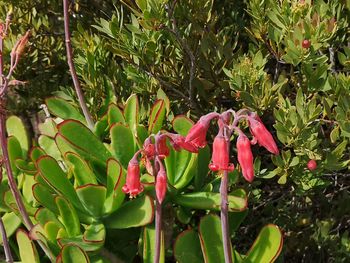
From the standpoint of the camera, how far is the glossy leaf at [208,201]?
2318 millimetres

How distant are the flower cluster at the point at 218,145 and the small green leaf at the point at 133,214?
1.16 feet

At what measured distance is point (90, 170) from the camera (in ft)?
8.13

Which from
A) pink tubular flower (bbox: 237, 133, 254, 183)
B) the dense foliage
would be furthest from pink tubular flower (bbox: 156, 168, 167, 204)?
the dense foliage

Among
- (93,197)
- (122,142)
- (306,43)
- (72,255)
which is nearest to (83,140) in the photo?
(122,142)

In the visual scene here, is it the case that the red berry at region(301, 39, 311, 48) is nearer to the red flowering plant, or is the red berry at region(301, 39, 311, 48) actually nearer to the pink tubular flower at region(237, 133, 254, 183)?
the red flowering plant

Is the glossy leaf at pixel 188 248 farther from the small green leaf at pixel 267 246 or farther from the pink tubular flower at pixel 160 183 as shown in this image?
the pink tubular flower at pixel 160 183

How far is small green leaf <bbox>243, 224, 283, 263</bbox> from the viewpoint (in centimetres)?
225

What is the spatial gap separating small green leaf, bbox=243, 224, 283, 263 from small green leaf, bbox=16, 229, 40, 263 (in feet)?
2.37

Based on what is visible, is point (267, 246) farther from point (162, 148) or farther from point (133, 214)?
point (162, 148)

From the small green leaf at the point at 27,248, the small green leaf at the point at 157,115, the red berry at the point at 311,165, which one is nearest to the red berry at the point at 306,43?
the red berry at the point at 311,165

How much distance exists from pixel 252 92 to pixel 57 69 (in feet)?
4.91

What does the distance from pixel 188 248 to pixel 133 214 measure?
0.74ft

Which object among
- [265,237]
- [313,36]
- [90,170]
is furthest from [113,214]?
[313,36]

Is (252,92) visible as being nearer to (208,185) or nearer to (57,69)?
(208,185)
